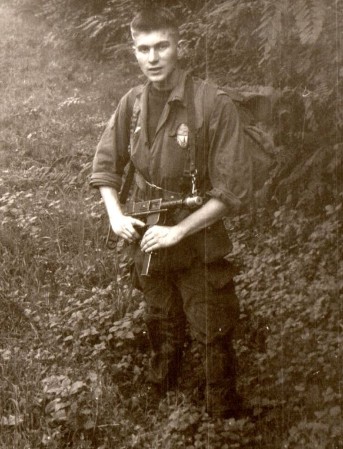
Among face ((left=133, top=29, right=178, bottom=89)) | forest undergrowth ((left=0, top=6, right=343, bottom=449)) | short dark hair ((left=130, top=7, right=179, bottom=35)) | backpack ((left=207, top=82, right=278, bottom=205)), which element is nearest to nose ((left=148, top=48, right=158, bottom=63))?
face ((left=133, top=29, right=178, bottom=89))

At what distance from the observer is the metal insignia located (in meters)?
3.65

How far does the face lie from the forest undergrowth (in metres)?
1.98

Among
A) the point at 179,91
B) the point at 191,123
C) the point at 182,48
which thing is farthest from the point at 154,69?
the point at 182,48

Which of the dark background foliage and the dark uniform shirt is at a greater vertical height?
the dark background foliage

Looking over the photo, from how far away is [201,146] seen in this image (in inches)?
144

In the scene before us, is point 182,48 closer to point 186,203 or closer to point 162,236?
point 186,203

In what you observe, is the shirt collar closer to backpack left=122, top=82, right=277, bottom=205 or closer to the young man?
the young man

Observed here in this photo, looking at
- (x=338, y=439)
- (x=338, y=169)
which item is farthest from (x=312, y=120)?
(x=338, y=439)

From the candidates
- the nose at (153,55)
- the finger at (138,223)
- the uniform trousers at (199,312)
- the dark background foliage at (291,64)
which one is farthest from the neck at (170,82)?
the uniform trousers at (199,312)

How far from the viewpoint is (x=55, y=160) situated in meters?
8.39

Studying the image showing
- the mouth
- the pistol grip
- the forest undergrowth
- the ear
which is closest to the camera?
the mouth

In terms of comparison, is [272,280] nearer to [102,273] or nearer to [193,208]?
[102,273]

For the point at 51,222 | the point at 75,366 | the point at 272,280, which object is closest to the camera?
the point at 75,366

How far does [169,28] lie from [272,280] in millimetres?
2511
